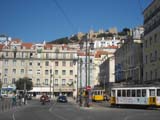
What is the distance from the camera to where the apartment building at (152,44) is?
6297cm

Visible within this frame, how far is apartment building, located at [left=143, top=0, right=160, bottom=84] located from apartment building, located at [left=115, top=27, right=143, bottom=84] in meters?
4.01

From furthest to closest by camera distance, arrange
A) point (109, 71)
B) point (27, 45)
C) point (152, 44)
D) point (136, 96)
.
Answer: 1. point (27, 45)
2. point (109, 71)
3. point (152, 44)
4. point (136, 96)

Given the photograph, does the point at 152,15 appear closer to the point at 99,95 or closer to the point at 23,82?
the point at 99,95

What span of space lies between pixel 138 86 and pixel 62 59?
8091 cm

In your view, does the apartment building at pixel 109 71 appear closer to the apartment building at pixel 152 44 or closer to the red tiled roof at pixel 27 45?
the red tiled roof at pixel 27 45

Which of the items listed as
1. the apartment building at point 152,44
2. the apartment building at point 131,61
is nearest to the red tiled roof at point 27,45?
the apartment building at point 131,61

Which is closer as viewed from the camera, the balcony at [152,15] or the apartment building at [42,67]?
the balcony at [152,15]

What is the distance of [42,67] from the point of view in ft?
419

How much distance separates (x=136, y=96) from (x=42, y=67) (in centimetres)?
8094

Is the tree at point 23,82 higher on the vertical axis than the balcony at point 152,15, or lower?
lower

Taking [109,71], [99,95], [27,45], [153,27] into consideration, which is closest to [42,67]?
[27,45]

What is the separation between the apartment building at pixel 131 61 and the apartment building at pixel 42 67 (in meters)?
35.5

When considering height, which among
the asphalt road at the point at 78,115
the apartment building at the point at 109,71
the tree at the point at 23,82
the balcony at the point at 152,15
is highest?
the balcony at the point at 152,15

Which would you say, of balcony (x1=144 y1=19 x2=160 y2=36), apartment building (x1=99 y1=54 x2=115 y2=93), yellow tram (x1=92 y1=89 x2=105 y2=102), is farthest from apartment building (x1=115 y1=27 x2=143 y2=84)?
apartment building (x1=99 y1=54 x2=115 y2=93)
